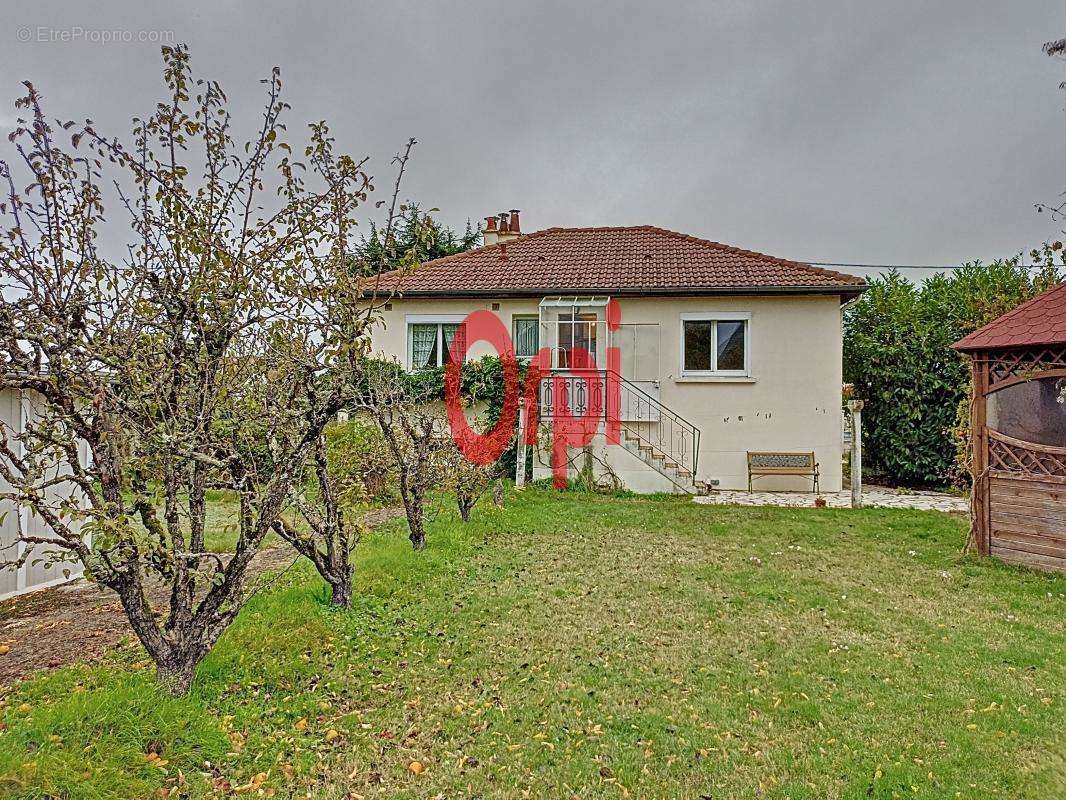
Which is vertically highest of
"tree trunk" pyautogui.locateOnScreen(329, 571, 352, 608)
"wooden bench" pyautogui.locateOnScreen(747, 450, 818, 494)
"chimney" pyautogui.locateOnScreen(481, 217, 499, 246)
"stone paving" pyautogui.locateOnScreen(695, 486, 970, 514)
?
"chimney" pyautogui.locateOnScreen(481, 217, 499, 246)

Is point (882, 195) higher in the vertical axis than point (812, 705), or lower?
higher

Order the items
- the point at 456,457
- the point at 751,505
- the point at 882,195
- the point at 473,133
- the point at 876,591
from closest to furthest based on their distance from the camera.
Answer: the point at 876,591 < the point at 456,457 < the point at 751,505 < the point at 473,133 < the point at 882,195

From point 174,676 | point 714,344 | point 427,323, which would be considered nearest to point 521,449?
point 427,323

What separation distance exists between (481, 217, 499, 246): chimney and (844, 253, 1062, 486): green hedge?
420 inches

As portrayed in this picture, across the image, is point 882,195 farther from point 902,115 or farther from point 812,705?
point 812,705

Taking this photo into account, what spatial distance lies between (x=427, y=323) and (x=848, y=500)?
10.5 meters

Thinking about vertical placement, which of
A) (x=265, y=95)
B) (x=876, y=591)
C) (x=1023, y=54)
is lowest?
(x=876, y=591)

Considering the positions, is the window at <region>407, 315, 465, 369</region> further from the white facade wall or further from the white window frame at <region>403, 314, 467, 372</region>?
the white facade wall

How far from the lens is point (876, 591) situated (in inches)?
243

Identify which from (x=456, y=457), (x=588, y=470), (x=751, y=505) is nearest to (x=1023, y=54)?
(x=751, y=505)

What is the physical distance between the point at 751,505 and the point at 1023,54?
10.7 metres

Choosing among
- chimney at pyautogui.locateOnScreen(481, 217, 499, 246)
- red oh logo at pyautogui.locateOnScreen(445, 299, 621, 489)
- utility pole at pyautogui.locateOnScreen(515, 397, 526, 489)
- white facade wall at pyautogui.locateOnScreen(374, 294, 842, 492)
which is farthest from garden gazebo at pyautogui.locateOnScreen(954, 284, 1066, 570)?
chimney at pyautogui.locateOnScreen(481, 217, 499, 246)

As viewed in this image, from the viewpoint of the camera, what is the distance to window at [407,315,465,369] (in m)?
14.9

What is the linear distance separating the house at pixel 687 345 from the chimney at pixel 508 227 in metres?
3.51
